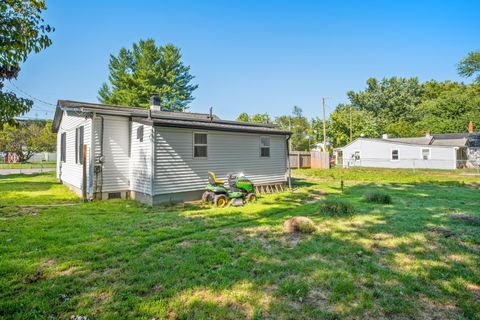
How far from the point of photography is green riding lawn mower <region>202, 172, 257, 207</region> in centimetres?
912

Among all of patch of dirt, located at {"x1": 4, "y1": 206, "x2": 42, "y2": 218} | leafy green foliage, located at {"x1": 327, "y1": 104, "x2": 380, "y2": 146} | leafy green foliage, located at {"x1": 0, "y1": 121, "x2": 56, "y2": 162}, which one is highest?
leafy green foliage, located at {"x1": 327, "y1": 104, "x2": 380, "y2": 146}

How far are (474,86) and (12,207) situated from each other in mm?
54780

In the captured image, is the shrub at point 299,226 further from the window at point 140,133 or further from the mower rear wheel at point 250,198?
A: the window at point 140,133

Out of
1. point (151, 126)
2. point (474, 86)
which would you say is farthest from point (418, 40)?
point (474, 86)

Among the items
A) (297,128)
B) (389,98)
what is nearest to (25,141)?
(297,128)

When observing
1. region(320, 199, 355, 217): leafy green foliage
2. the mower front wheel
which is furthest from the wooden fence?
region(320, 199, 355, 217): leafy green foliage

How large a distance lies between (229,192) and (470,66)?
36883 mm

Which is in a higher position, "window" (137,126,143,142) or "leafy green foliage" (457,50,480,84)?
"leafy green foliage" (457,50,480,84)

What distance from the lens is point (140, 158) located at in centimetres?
959

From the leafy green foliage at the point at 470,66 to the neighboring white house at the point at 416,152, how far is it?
8.14 m

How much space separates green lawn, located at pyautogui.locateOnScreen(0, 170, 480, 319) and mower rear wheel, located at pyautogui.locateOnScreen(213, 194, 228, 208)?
6.73ft

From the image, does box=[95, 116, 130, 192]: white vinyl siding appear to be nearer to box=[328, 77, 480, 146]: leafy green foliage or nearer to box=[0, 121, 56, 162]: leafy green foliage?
box=[0, 121, 56, 162]: leafy green foliage

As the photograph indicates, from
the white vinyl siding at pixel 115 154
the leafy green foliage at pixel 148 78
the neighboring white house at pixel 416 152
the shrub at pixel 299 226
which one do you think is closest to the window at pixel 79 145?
the white vinyl siding at pixel 115 154

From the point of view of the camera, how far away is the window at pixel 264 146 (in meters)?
12.3
